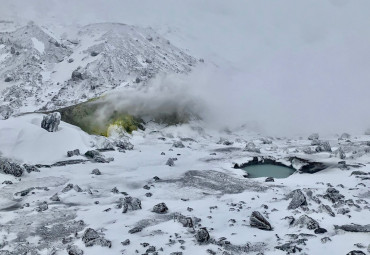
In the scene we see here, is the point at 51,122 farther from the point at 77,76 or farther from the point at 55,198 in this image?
the point at 77,76

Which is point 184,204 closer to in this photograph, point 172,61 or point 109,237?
point 109,237

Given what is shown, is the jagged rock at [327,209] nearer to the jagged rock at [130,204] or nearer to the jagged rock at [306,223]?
the jagged rock at [306,223]

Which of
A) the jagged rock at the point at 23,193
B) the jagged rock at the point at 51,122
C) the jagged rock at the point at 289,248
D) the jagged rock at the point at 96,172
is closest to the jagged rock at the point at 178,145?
the jagged rock at the point at 51,122

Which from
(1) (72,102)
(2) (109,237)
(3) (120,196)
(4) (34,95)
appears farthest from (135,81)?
(2) (109,237)

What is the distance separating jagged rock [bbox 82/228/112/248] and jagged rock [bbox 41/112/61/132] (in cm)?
3799

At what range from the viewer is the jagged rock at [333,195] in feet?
157

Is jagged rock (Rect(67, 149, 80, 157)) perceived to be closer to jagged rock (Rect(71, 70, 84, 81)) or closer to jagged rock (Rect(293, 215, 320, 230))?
jagged rock (Rect(293, 215, 320, 230))

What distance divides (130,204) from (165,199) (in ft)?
19.3

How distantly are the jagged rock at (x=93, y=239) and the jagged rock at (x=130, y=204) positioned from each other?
6831 mm

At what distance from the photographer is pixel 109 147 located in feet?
250

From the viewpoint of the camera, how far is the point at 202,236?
121 feet

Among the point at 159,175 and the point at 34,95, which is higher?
the point at 34,95

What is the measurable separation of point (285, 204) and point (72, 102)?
7943 centimetres

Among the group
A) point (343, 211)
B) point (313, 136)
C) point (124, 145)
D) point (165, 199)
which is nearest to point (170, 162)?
point (124, 145)
